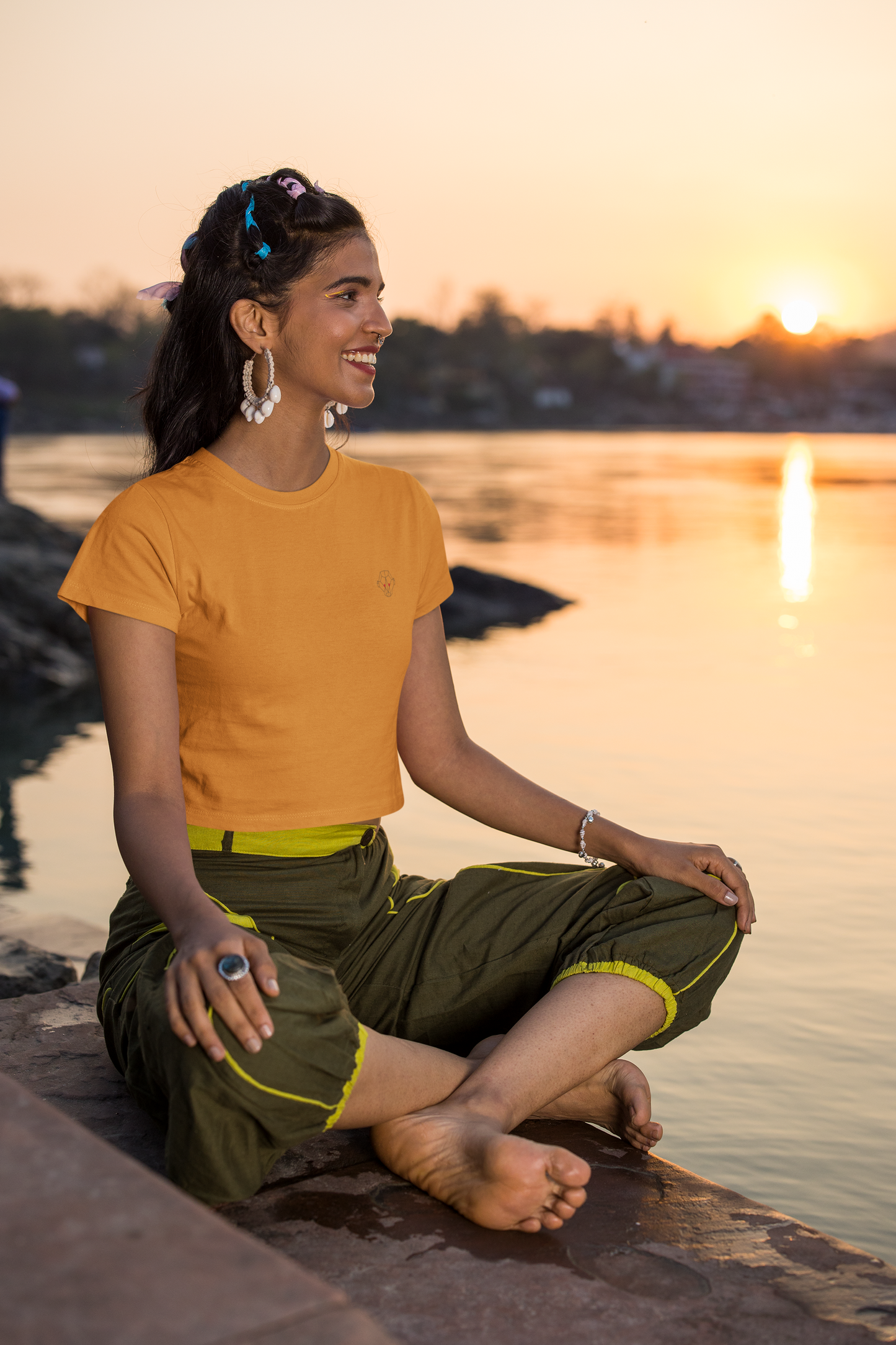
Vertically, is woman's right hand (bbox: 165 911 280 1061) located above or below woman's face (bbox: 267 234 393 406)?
below

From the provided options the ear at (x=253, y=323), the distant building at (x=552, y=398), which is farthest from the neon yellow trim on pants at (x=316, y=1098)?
the distant building at (x=552, y=398)

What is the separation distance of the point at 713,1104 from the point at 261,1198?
4.25 feet

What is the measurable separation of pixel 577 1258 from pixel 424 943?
54 centimetres

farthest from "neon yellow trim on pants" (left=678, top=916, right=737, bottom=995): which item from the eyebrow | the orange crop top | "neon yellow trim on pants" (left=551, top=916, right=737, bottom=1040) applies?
the eyebrow

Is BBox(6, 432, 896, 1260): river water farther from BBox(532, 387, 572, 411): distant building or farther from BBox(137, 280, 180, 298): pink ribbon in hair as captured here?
BBox(532, 387, 572, 411): distant building

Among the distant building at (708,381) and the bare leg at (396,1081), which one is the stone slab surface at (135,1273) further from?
the distant building at (708,381)

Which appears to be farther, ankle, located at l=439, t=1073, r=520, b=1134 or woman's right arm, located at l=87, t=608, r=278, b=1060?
ankle, located at l=439, t=1073, r=520, b=1134

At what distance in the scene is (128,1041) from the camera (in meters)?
1.74

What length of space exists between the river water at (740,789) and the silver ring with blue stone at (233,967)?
112 cm

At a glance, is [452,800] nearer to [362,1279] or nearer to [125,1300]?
[362,1279]

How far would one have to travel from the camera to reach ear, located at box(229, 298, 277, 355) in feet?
6.67

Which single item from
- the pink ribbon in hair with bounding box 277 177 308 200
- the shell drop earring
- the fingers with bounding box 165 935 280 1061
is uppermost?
the pink ribbon in hair with bounding box 277 177 308 200

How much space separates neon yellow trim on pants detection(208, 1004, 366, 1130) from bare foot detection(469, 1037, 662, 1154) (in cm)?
28

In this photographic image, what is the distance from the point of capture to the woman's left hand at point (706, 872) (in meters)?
1.96
